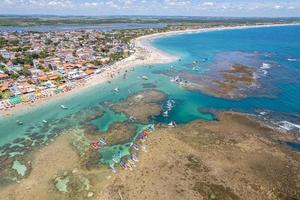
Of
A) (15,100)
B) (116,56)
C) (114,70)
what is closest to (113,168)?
(15,100)

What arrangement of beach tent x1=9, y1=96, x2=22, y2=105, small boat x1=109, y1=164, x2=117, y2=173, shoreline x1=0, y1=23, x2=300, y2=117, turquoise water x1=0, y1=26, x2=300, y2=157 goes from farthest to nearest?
1. beach tent x1=9, y1=96, x2=22, y2=105
2. shoreline x1=0, y1=23, x2=300, y2=117
3. turquoise water x1=0, y1=26, x2=300, y2=157
4. small boat x1=109, y1=164, x2=117, y2=173

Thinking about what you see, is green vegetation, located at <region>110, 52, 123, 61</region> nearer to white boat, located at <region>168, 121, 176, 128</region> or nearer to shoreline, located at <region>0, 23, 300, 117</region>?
shoreline, located at <region>0, 23, 300, 117</region>

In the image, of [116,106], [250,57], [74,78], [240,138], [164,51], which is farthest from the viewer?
[164,51]

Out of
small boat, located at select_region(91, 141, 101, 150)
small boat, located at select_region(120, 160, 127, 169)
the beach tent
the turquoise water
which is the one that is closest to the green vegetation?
the turquoise water

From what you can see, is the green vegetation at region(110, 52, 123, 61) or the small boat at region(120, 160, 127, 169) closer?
the small boat at region(120, 160, 127, 169)

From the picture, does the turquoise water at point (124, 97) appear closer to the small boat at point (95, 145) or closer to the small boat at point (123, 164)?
the small boat at point (95, 145)

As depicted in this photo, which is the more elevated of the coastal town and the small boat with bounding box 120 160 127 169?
the coastal town

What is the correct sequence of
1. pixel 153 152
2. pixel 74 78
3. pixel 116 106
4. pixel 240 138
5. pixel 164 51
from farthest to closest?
1. pixel 164 51
2. pixel 74 78
3. pixel 116 106
4. pixel 240 138
5. pixel 153 152

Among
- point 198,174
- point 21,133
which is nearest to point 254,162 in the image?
point 198,174

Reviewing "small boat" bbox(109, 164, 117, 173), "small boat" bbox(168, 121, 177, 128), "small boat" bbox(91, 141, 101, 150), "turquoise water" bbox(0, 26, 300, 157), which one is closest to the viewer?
"small boat" bbox(109, 164, 117, 173)

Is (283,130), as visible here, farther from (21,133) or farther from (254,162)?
(21,133)

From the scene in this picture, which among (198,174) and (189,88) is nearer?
(198,174)
